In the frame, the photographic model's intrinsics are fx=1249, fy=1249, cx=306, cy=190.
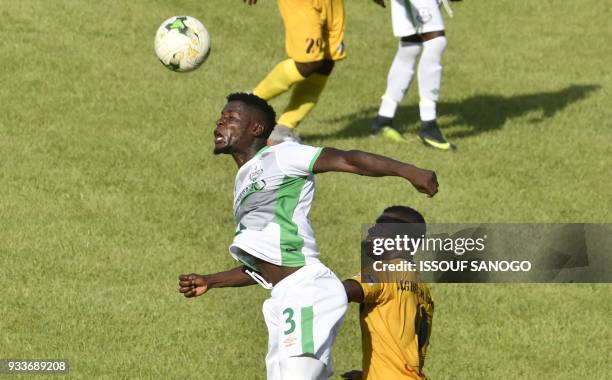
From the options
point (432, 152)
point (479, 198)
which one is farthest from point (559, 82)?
point (479, 198)

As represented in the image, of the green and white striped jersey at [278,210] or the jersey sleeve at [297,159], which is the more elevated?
the jersey sleeve at [297,159]

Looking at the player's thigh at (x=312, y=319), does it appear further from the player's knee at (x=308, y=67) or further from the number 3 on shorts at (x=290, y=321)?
the player's knee at (x=308, y=67)

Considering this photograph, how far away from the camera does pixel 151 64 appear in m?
17.2

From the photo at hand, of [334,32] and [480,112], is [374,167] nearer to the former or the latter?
[334,32]

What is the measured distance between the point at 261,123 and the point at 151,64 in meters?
9.42

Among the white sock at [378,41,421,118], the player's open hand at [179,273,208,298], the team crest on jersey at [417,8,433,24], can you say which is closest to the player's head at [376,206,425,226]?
the player's open hand at [179,273,208,298]

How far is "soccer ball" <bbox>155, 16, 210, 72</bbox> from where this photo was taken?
11969 mm

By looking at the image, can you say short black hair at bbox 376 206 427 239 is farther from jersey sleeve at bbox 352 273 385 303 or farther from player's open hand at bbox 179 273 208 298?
player's open hand at bbox 179 273 208 298

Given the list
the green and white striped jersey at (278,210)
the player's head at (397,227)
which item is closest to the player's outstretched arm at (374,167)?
the green and white striped jersey at (278,210)

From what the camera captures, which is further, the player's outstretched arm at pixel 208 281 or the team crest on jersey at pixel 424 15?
the team crest on jersey at pixel 424 15

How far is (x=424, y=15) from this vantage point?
1444 cm

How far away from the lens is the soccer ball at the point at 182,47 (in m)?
12.0

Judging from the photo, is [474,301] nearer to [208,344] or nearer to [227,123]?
[208,344]

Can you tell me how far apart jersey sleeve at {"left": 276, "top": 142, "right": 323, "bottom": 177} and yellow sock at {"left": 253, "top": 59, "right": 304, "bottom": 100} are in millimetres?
6179
